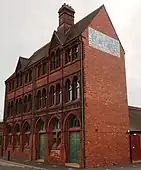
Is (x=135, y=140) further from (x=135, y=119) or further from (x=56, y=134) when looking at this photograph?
(x=56, y=134)

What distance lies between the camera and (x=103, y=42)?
2786 cm

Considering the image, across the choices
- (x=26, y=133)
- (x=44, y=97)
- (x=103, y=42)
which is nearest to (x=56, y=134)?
(x=44, y=97)

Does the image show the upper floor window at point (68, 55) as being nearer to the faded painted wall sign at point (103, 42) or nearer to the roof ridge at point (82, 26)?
the roof ridge at point (82, 26)

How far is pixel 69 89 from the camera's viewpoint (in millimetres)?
26875

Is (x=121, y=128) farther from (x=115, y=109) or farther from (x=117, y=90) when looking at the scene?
(x=117, y=90)

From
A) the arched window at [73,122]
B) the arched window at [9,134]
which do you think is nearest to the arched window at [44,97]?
the arched window at [73,122]

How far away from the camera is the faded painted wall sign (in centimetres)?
2673

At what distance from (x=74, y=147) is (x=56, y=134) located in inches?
140

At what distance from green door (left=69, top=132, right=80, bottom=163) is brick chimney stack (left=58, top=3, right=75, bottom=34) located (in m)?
13.6

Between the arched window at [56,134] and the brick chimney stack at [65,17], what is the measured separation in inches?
449

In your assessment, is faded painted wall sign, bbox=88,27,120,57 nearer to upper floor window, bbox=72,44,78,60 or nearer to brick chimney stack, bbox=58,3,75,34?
upper floor window, bbox=72,44,78,60

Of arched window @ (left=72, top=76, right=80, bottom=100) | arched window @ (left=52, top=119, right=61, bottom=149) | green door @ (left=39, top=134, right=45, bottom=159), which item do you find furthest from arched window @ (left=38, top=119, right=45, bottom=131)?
arched window @ (left=72, top=76, right=80, bottom=100)

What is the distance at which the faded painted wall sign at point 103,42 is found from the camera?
26734 mm

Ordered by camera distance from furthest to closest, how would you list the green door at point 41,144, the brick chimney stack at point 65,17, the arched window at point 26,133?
the arched window at point 26,133, the brick chimney stack at point 65,17, the green door at point 41,144
